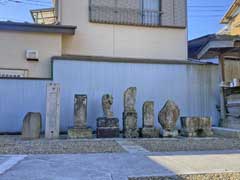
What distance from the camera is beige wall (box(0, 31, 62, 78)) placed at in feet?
33.4

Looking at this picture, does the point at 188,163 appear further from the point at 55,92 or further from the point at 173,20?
the point at 173,20

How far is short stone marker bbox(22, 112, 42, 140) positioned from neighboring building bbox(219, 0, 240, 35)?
16019 mm

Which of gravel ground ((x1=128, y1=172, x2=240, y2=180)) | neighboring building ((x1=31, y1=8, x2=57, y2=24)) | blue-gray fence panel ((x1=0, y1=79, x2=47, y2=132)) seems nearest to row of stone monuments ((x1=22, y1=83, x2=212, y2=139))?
blue-gray fence panel ((x1=0, y1=79, x2=47, y2=132))

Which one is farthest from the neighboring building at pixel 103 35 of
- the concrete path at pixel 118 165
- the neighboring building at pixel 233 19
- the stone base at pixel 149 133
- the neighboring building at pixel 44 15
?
the neighboring building at pixel 233 19

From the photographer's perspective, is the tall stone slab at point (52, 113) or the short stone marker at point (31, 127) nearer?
the short stone marker at point (31, 127)

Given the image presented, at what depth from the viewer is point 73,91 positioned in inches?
385

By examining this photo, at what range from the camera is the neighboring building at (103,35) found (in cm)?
1027

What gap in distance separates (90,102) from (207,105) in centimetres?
439

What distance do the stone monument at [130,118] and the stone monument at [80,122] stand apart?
1.07 meters

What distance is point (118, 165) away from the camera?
4.59m

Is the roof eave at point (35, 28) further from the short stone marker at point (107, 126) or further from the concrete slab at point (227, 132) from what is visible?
the concrete slab at point (227, 132)

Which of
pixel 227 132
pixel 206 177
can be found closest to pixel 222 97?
pixel 227 132

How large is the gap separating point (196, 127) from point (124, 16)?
5.69m

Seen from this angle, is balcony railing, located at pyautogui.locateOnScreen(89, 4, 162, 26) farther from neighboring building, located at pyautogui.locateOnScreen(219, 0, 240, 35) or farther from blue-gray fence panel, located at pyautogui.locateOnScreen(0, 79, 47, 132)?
neighboring building, located at pyautogui.locateOnScreen(219, 0, 240, 35)
